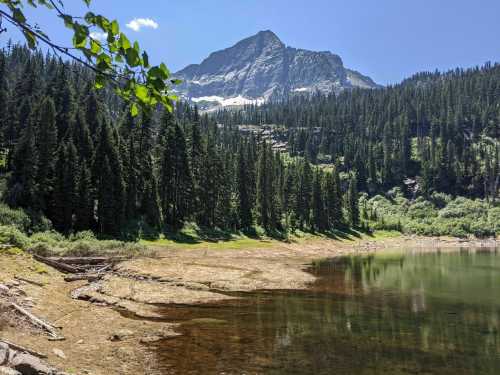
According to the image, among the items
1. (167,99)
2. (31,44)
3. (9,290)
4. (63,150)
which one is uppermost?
(63,150)

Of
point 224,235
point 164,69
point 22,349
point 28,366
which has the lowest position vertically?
point 224,235

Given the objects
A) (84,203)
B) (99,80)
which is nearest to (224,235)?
(84,203)

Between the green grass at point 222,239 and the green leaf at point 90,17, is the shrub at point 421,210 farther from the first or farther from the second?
the green leaf at point 90,17

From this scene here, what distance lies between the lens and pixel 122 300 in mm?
24719

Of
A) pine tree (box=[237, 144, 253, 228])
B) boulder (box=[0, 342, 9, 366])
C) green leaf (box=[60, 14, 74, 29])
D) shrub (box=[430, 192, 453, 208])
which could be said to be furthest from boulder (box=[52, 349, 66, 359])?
shrub (box=[430, 192, 453, 208])

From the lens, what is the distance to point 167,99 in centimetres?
351

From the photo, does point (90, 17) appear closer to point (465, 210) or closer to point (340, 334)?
point (340, 334)

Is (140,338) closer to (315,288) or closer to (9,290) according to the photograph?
(9,290)

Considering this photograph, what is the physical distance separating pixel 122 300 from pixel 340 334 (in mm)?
13276

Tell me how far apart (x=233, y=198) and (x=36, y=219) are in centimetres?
5549

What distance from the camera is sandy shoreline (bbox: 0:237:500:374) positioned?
14.1 meters

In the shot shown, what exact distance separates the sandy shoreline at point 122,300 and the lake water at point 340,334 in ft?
4.92

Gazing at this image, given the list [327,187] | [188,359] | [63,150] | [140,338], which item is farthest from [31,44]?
[327,187]

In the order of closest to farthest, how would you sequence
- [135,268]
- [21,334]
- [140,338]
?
1. [21,334]
2. [140,338]
3. [135,268]
